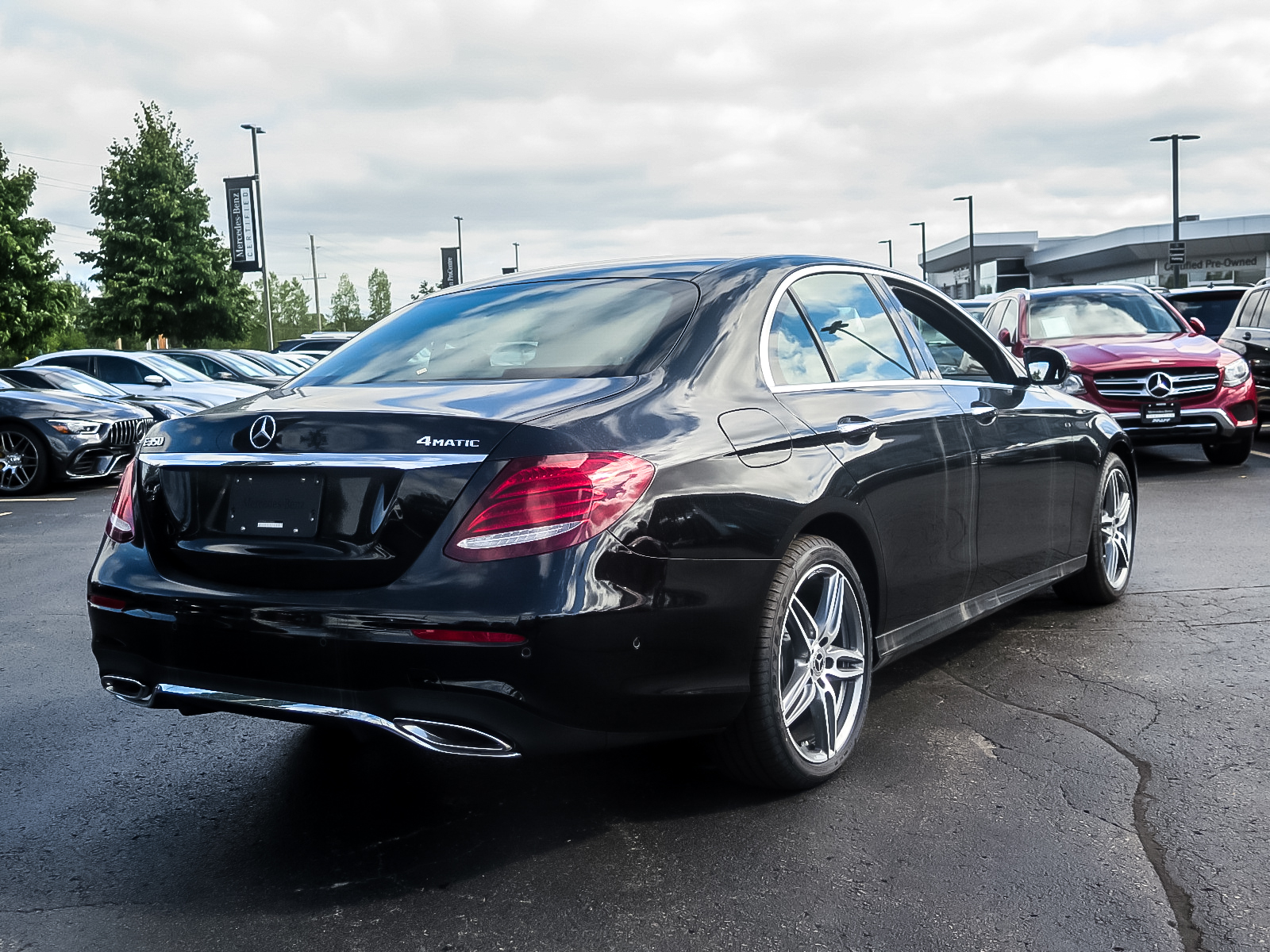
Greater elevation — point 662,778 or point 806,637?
point 806,637

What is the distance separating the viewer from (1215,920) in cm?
280

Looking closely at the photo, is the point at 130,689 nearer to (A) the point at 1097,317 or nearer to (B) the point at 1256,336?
(A) the point at 1097,317

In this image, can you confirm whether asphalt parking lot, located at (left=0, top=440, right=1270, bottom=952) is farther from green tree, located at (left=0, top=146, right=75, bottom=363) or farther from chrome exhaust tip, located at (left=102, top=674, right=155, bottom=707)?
green tree, located at (left=0, top=146, right=75, bottom=363)

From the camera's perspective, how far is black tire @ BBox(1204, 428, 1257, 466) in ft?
39.0

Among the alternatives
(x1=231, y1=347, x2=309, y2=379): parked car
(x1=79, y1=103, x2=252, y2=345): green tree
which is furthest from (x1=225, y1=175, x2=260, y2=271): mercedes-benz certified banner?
(x1=231, y1=347, x2=309, y2=379): parked car

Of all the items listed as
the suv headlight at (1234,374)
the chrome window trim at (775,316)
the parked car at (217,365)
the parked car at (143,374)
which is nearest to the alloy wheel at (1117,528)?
the chrome window trim at (775,316)

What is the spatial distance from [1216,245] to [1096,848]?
8156 cm

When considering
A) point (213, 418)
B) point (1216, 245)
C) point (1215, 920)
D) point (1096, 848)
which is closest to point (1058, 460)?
point (1096, 848)

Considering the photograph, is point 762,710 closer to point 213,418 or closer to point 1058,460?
point 213,418

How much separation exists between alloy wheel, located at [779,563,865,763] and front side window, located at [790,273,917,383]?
0.75 m

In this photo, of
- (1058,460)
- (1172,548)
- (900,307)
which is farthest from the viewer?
(1172,548)

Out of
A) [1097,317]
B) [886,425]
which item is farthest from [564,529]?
[1097,317]

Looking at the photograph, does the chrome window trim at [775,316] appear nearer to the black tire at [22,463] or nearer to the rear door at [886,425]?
the rear door at [886,425]

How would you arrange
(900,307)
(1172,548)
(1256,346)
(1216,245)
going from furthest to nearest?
(1216,245) < (1256,346) < (1172,548) < (900,307)
